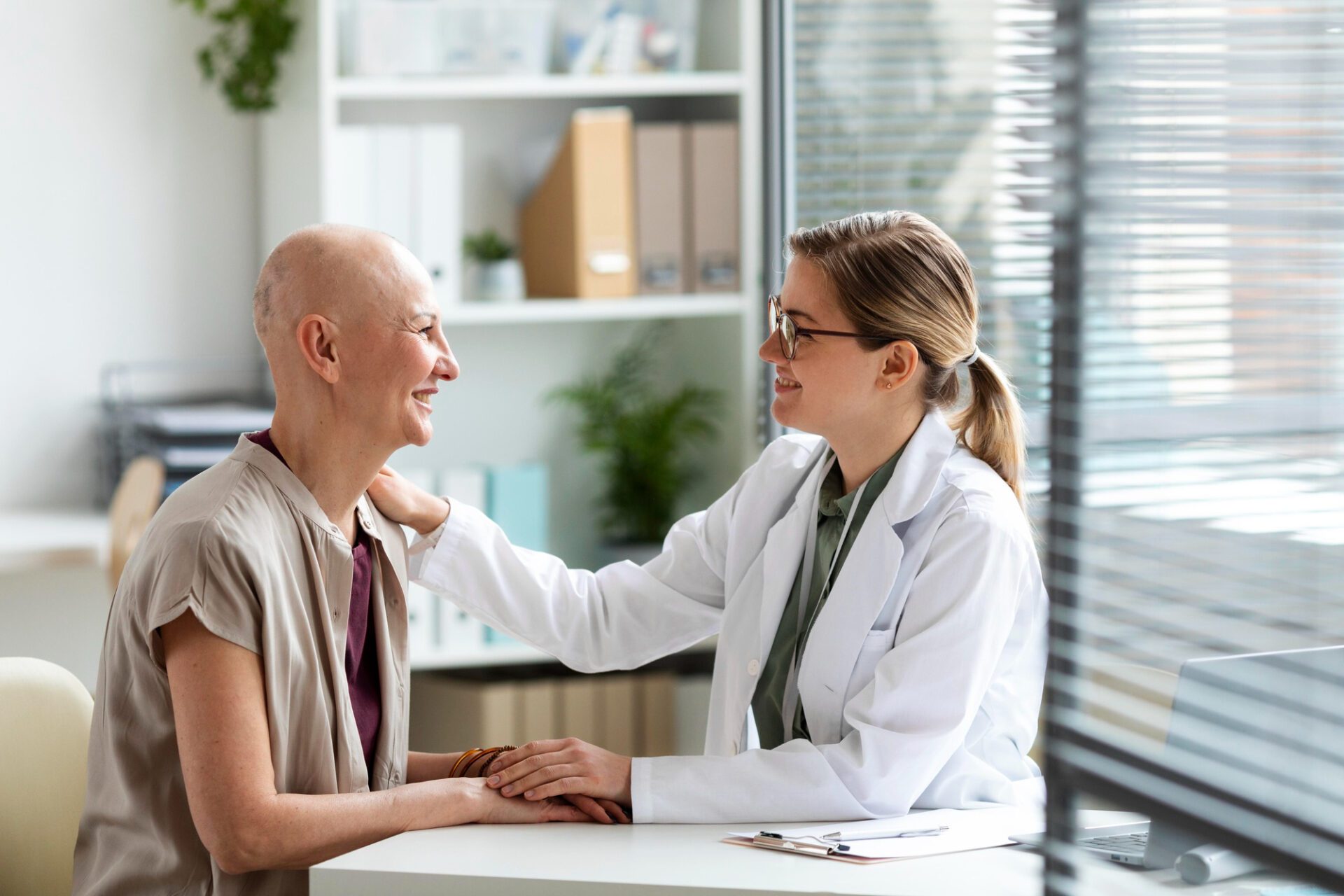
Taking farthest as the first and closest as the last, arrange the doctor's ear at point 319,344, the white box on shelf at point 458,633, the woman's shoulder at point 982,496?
the white box on shelf at point 458,633 → the woman's shoulder at point 982,496 → the doctor's ear at point 319,344

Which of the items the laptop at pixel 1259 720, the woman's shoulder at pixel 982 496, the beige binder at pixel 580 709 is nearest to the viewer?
the laptop at pixel 1259 720

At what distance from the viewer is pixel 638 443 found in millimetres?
3025

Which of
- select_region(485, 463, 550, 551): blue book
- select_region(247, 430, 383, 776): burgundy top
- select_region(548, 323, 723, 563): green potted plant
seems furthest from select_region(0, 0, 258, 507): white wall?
select_region(247, 430, 383, 776): burgundy top

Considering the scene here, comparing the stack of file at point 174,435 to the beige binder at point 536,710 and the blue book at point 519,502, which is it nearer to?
the blue book at point 519,502

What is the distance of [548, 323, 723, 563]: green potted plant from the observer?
304cm

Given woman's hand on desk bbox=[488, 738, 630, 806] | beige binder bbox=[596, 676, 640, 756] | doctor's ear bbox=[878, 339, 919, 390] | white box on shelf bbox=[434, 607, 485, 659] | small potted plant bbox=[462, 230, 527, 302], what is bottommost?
beige binder bbox=[596, 676, 640, 756]

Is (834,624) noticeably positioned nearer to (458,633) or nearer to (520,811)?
(520,811)

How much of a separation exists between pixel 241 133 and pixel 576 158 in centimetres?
82

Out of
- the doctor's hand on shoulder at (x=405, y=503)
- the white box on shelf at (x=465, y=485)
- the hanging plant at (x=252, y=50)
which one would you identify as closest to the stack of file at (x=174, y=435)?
the white box on shelf at (x=465, y=485)

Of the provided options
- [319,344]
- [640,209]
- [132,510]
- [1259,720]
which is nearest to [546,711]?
[132,510]

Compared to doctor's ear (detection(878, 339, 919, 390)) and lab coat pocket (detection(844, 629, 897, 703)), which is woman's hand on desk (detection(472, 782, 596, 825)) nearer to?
lab coat pocket (detection(844, 629, 897, 703))

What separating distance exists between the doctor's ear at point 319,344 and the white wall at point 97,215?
1722mm

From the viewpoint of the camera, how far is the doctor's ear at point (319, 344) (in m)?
1.46

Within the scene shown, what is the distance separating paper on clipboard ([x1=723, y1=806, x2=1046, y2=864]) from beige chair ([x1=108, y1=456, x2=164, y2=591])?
140 centimetres
